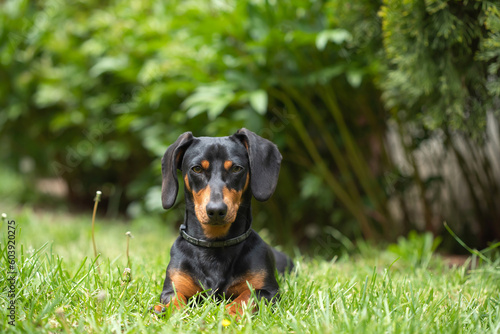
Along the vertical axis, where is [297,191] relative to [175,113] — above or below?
below

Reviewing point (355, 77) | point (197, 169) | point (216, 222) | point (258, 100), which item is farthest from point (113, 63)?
point (216, 222)

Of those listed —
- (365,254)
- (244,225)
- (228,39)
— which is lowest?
(365,254)

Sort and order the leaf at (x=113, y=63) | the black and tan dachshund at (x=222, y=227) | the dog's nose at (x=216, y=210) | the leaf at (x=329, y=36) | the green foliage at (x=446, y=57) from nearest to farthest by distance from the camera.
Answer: the dog's nose at (x=216, y=210) < the black and tan dachshund at (x=222, y=227) < the green foliage at (x=446, y=57) < the leaf at (x=329, y=36) < the leaf at (x=113, y=63)

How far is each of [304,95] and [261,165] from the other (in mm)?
1951

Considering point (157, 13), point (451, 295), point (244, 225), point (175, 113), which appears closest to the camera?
point (244, 225)

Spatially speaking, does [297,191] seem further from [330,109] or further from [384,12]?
[384,12]

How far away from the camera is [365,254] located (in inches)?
136

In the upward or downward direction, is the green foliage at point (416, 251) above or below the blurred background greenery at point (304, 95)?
below

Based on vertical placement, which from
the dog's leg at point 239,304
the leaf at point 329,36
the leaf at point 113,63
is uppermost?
the leaf at point 329,36

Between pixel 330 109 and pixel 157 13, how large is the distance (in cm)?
204

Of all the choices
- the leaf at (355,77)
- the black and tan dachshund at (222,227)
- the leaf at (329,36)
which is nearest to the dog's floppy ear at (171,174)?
the black and tan dachshund at (222,227)

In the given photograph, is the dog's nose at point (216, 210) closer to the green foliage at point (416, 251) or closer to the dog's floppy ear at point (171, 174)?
the dog's floppy ear at point (171, 174)

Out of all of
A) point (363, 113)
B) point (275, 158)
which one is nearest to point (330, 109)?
point (363, 113)

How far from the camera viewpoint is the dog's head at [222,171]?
1.84 m
